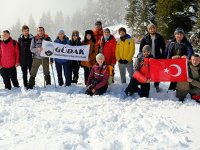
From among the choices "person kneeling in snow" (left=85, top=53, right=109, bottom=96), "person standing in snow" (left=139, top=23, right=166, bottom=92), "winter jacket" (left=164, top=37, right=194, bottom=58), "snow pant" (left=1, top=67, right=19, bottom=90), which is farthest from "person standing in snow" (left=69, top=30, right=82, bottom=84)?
"winter jacket" (left=164, top=37, right=194, bottom=58)

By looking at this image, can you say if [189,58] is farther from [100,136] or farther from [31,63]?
[31,63]

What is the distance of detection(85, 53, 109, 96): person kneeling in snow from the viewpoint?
458 inches

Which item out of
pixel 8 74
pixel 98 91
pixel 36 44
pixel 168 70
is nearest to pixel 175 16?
pixel 36 44

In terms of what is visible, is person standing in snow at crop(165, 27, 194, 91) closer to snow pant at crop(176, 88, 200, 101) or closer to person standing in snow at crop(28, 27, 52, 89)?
snow pant at crop(176, 88, 200, 101)

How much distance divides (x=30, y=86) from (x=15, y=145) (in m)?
5.98

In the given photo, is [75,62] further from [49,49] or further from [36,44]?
[36,44]

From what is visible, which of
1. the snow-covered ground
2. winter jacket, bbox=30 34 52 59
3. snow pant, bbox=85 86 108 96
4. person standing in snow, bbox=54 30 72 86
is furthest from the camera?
person standing in snow, bbox=54 30 72 86

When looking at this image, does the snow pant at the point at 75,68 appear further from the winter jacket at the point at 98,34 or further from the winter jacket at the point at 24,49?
the winter jacket at the point at 24,49

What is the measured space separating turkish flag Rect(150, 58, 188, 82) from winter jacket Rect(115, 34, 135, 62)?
1.45 metres

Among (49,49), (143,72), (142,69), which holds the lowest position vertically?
(143,72)

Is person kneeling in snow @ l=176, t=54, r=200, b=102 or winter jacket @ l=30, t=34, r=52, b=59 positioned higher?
winter jacket @ l=30, t=34, r=52, b=59

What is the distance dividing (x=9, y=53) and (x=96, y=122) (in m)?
5.83

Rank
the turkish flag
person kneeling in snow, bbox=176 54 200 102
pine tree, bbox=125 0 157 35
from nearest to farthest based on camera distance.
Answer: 1. person kneeling in snow, bbox=176 54 200 102
2. the turkish flag
3. pine tree, bbox=125 0 157 35

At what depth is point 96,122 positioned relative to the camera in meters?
8.30
